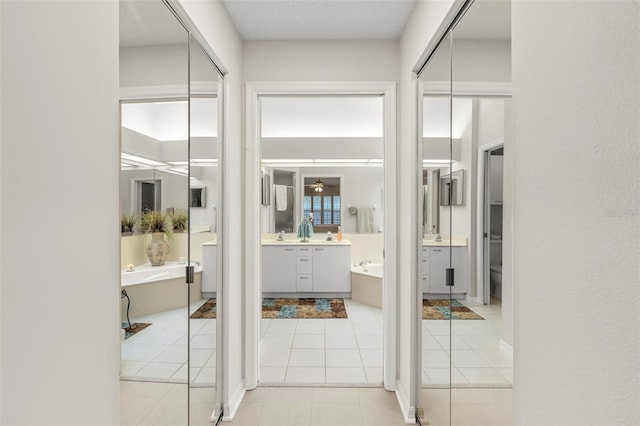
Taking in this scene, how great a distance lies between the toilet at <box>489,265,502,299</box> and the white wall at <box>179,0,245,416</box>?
5.03 feet

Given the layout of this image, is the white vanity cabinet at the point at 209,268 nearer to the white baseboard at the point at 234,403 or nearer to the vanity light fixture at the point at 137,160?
the vanity light fixture at the point at 137,160

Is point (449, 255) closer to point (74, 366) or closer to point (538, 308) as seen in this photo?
point (538, 308)

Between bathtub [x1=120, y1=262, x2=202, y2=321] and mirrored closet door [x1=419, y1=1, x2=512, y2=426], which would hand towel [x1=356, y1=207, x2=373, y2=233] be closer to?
mirrored closet door [x1=419, y1=1, x2=512, y2=426]

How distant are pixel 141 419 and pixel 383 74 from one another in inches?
97.5

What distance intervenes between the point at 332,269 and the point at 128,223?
426 centimetres

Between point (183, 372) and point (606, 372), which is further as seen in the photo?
point (183, 372)

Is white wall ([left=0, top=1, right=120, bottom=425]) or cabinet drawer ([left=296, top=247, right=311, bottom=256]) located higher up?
white wall ([left=0, top=1, right=120, bottom=425])

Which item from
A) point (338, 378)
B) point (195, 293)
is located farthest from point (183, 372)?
point (338, 378)

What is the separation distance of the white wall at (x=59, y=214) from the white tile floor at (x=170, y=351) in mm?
170

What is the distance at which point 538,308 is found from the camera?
2.90 ft

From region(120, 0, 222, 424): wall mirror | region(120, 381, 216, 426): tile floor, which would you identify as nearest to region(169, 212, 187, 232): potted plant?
region(120, 0, 222, 424): wall mirror

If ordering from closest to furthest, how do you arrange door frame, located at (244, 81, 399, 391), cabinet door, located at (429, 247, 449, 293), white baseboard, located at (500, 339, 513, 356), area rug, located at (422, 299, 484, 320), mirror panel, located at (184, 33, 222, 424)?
1. white baseboard, located at (500, 339, 513, 356)
2. area rug, located at (422, 299, 484, 320)
3. mirror panel, located at (184, 33, 222, 424)
4. cabinet door, located at (429, 247, 449, 293)
5. door frame, located at (244, 81, 399, 391)

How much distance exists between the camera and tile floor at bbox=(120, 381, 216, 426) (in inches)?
44.6

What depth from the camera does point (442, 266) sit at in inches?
74.4
